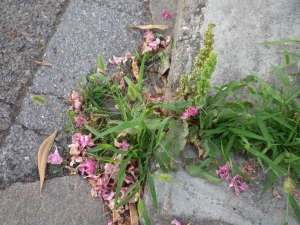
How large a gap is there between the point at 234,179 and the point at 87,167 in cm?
80

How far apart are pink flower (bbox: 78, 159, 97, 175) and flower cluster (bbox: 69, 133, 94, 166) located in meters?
0.03

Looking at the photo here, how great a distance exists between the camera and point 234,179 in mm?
1964

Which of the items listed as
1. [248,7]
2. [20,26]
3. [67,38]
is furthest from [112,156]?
[248,7]

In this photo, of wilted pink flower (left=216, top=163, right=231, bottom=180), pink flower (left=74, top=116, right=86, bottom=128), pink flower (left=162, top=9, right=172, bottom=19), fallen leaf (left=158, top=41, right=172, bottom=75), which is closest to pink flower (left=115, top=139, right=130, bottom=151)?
pink flower (left=74, top=116, right=86, bottom=128)

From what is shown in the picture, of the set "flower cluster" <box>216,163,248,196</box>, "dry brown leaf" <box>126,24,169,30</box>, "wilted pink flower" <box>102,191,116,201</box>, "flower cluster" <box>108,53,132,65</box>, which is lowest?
"wilted pink flower" <box>102,191,116,201</box>

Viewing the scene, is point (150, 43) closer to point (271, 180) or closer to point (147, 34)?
point (147, 34)

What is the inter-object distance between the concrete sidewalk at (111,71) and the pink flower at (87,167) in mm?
63

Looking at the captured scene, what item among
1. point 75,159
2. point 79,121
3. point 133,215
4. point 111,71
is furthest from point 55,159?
point 111,71

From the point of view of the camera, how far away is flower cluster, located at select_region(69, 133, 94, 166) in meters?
2.12

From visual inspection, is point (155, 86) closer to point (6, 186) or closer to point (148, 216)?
point (148, 216)

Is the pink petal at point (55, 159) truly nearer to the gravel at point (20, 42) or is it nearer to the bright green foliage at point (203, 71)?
the gravel at point (20, 42)

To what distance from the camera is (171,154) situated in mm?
1857

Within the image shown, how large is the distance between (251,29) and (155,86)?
708 mm

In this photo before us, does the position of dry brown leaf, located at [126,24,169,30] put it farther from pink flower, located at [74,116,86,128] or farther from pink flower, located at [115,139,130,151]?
pink flower, located at [115,139,130,151]
